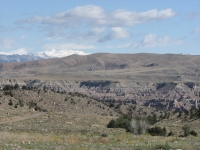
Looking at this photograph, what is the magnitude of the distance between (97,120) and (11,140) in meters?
29.5

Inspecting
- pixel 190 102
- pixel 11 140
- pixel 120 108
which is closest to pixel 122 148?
pixel 11 140

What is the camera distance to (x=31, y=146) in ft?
66.7

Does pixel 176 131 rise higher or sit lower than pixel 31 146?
lower

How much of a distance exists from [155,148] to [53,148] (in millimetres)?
5278

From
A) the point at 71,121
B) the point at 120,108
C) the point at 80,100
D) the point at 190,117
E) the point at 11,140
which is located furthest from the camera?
the point at 120,108

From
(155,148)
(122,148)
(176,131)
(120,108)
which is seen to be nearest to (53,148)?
(122,148)

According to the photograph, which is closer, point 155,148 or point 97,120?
point 155,148

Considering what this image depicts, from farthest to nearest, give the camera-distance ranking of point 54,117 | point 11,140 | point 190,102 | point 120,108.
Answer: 1. point 190,102
2. point 120,108
3. point 54,117
4. point 11,140

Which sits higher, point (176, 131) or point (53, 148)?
point (53, 148)

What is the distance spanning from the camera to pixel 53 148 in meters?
19.7

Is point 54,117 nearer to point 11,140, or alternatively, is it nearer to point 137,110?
point 11,140

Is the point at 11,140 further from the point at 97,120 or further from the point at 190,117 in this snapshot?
the point at 190,117

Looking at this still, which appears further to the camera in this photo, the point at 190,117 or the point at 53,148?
the point at 190,117

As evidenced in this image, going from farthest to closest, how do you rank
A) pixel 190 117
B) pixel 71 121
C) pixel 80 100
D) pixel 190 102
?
pixel 190 102
pixel 80 100
pixel 190 117
pixel 71 121
